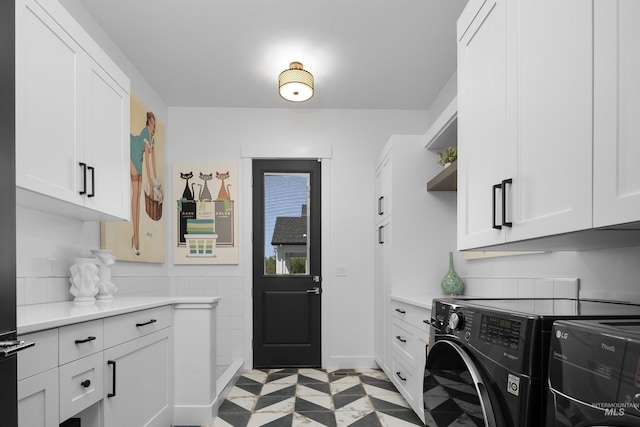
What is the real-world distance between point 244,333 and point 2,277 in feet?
11.4

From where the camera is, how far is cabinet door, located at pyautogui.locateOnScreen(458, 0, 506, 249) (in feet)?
5.07

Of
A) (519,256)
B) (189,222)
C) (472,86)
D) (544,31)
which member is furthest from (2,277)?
(189,222)

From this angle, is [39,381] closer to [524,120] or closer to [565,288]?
[524,120]

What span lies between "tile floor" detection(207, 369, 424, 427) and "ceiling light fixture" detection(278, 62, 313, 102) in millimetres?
2316

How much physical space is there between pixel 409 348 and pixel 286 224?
1.95 meters

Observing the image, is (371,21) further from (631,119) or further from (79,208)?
(631,119)

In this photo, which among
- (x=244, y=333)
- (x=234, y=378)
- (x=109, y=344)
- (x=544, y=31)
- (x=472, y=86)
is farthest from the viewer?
(x=244, y=333)

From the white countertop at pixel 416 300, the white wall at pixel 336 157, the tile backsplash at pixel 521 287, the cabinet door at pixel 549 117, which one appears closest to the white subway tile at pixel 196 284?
the white wall at pixel 336 157

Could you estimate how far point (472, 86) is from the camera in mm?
1782

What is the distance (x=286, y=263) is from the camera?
4.42 metres

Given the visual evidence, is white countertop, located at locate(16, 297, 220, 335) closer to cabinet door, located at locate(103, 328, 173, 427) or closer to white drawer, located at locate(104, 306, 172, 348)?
white drawer, located at locate(104, 306, 172, 348)

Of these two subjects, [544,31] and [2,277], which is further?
[544,31]

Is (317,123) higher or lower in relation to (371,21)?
lower

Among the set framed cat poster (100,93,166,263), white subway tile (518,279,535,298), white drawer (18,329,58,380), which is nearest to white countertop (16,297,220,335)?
white drawer (18,329,58,380)
